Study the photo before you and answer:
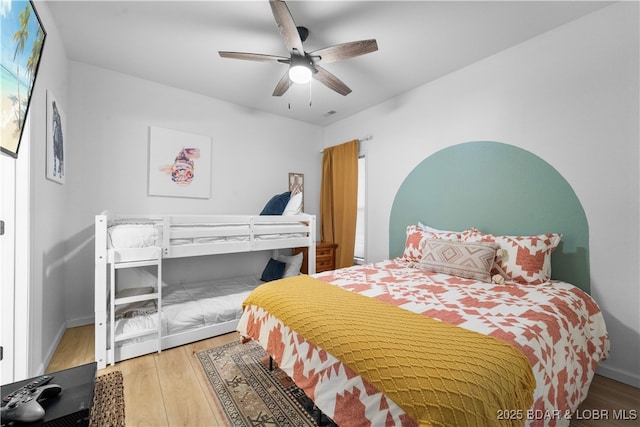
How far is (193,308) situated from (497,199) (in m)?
2.89

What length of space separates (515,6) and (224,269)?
3665 millimetres

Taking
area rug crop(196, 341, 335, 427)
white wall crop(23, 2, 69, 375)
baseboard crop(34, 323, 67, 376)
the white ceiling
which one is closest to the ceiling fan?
the white ceiling

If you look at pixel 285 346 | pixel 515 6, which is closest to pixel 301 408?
pixel 285 346

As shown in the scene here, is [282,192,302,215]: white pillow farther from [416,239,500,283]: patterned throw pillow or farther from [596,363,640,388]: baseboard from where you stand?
[596,363,640,388]: baseboard

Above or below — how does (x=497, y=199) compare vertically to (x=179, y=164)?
below

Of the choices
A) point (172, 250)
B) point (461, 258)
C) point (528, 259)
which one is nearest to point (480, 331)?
point (461, 258)

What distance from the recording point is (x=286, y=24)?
1.62 meters

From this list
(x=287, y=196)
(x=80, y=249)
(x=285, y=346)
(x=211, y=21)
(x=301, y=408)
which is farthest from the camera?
(x=287, y=196)

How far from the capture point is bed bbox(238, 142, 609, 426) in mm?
870

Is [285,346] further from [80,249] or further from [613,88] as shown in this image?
[613,88]

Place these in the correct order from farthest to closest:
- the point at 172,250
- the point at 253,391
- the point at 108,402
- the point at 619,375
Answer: the point at 172,250, the point at 619,375, the point at 253,391, the point at 108,402

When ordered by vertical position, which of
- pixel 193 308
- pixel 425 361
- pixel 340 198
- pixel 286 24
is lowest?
pixel 193 308

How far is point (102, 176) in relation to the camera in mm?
2668

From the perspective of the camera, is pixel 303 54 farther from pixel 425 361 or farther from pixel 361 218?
pixel 361 218
